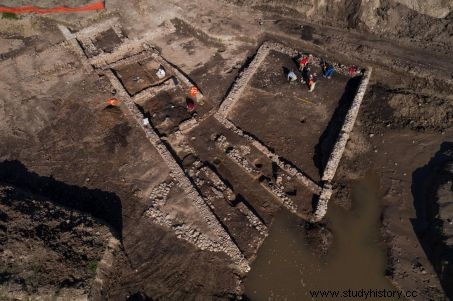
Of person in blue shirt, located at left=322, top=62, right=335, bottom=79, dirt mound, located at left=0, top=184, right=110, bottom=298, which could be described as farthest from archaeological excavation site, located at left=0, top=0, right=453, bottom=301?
person in blue shirt, located at left=322, top=62, right=335, bottom=79

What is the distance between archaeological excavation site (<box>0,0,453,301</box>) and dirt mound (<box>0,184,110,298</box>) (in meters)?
0.06

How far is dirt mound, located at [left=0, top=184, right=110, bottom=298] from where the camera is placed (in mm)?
13477

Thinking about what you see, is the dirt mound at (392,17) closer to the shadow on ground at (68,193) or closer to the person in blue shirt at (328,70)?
the person in blue shirt at (328,70)

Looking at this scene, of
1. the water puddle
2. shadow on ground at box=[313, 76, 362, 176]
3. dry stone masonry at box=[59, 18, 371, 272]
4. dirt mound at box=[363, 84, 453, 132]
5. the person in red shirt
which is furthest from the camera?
the person in red shirt

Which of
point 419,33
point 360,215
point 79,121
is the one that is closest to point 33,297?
point 79,121

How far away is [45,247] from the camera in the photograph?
46.6ft

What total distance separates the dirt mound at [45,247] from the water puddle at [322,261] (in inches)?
268

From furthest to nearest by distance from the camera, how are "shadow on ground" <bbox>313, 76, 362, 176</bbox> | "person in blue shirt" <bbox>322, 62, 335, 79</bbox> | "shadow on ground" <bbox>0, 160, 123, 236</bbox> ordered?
1. "person in blue shirt" <bbox>322, 62, 335, 79</bbox>
2. "shadow on ground" <bbox>313, 76, 362, 176</bbox>
3. "shadow on ground" <bbox>0, 160, 123, 236</bbox>

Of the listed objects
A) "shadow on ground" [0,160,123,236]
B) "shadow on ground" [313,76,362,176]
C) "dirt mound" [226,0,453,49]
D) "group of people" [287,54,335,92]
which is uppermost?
"dirt mound" [226,0,453,49]

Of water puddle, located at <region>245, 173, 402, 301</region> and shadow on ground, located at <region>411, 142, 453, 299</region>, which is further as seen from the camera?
water puddle, located at <region>245, 173, 402, 301</region>

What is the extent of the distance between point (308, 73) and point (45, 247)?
16860mm

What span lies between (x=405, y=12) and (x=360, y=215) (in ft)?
47.9

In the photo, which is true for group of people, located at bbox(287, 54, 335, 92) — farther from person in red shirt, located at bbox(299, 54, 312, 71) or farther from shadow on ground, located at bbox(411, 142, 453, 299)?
shadow on ground, located at bbox(411, 142, 453, 299)

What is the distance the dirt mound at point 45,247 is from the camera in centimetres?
1348
